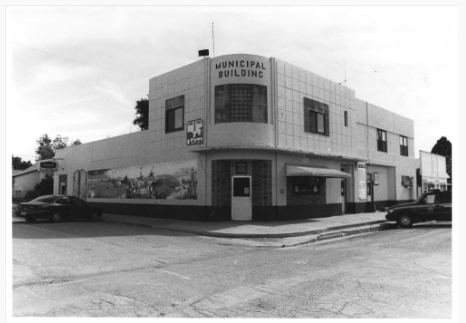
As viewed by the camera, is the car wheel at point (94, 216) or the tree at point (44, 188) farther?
the tree at point (44, 188)

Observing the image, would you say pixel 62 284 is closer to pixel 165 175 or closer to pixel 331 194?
pixel 165 175

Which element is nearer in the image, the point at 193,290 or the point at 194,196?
the point at 193,290

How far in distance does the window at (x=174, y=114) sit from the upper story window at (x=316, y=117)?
22.0 feet

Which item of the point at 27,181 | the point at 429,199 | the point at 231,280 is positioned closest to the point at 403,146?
the point at 429,199

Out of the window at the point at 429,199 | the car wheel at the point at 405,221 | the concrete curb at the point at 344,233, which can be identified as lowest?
the concrete curb at the point at 344,233

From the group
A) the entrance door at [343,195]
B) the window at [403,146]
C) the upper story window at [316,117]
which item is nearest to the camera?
the upper story window at [316,117]

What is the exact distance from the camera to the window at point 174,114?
2069cm

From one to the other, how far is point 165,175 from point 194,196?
298 centimetres

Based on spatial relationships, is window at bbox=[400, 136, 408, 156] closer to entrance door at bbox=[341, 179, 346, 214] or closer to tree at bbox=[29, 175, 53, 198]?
entrance door at bbox=[341, 179, 346, 214]

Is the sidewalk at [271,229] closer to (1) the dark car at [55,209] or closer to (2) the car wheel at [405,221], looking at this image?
(2) the car wheel at [405,221]

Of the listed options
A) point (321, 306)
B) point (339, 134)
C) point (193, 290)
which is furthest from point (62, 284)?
point (339, 134)

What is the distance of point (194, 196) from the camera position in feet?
63.1

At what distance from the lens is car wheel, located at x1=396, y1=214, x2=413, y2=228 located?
16.9 metres

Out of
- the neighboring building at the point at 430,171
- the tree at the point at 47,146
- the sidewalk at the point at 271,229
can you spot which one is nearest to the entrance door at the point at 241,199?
the sidewalk at the point at 271,229
